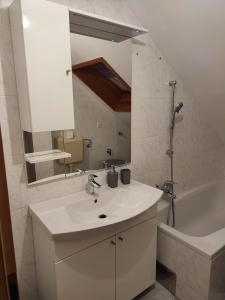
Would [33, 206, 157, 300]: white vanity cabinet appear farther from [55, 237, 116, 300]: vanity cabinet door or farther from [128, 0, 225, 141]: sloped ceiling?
[128, 0, 225, 141]: sloped ceiling

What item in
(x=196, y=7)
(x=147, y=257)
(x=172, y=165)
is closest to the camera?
(x=196, y=7)

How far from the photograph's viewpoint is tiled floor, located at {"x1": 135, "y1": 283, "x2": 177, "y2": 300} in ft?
5.61

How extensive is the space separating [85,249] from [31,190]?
1.61 ft

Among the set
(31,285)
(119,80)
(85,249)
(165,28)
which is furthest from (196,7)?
(31,285)

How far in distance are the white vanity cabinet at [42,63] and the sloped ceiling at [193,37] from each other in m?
0.78

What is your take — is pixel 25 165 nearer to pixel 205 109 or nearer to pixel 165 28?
pixel 165 28

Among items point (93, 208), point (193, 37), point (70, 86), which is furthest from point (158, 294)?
point (193, 37)

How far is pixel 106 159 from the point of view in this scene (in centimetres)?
174

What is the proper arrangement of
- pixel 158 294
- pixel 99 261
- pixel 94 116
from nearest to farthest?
pixel 99 261, pixel 94 116, pixel 158 294

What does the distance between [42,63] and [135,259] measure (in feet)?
4.45

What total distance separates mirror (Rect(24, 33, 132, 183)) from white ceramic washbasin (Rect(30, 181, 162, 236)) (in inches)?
7.6

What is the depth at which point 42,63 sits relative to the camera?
3.98 feet

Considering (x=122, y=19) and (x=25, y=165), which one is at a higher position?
(x=122, y=19)

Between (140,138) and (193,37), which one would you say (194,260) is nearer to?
(140,138)
